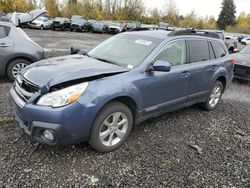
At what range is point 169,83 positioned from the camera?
13.1 feet

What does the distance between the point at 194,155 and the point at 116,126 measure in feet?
3.97

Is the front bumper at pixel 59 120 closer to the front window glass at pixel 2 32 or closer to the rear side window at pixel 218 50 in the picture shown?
the rear side window at pixel 218 50

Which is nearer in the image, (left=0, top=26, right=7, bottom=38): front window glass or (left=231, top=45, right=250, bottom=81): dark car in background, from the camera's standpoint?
(left=0, top=26, right=7, bottom=38): front window glass

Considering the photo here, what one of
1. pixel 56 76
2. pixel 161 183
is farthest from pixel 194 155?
pixel 56 76

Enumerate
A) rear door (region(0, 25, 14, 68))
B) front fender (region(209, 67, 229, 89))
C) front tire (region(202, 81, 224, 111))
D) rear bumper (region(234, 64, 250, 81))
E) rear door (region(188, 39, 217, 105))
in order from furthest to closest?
rear bumper (region(234, 64, 250, 81)) → rear door (region(0, 25, 14, 68)) → front tire (region(202, 81, 224, 111)) → front fender (region(209, 67, 229, 89)) → rear door (region(188, 39, 217, 105))

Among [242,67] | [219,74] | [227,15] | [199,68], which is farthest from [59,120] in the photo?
[227,15]

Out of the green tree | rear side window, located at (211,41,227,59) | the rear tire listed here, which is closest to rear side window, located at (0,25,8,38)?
the rear tire

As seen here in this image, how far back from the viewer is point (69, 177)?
2.91 metres

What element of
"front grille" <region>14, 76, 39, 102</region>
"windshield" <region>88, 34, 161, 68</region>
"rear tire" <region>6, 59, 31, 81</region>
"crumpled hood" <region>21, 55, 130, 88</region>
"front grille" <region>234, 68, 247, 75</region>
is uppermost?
"windshield" <region>88, 34, 161, 68</region>

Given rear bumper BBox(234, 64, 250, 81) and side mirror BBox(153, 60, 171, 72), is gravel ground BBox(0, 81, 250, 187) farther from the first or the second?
rear bumper BBox(234, 64, 250, 81)

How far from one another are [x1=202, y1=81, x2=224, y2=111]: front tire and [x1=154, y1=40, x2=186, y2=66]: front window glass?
1.27m

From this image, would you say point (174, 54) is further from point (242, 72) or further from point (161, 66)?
point (242, 72)

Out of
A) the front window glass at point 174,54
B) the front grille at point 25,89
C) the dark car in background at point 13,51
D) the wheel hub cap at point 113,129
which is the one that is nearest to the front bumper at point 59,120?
the front grille at point 25,89

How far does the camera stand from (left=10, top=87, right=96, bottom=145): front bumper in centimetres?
286
